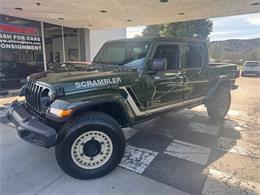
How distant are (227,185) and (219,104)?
2.88 meters

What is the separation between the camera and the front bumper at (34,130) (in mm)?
2533

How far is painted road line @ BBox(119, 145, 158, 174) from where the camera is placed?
3096 mm

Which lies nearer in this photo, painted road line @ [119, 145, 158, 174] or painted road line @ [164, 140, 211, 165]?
painted road line @ [119, 145, 158, 174]

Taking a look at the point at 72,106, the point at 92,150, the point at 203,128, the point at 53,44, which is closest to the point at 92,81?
the point at 72,106

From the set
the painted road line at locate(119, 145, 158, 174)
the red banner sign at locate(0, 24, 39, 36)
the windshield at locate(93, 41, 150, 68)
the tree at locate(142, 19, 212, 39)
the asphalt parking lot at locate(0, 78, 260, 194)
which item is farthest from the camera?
the tree at locate(142, 19, 212, 39)

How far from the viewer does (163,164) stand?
10.5ft

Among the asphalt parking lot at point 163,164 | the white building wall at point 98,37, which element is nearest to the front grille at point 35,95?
the asphalt parking lot at point 163,164

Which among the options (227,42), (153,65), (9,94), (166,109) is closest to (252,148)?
(166,109)

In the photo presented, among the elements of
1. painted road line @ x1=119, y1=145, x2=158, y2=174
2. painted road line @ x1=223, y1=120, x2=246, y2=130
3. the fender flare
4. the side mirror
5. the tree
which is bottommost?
painted road line @ x1=119, y1=145, x2=158, y2=174

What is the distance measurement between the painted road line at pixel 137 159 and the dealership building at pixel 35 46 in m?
7.58

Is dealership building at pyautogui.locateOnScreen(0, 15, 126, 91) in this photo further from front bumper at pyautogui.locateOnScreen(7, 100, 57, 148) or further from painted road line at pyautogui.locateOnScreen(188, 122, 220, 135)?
painted road line at pyautogui.locateOnScreen(188, 122, 220, 135)

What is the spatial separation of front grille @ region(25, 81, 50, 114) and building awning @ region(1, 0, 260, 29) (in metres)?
4.98

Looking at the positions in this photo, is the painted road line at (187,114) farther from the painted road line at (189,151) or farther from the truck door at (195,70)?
the painted road line at (189,151)

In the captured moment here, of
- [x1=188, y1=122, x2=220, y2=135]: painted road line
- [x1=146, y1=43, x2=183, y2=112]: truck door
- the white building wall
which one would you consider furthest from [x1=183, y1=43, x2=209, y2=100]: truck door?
the white building wall
